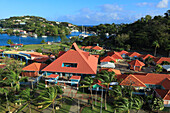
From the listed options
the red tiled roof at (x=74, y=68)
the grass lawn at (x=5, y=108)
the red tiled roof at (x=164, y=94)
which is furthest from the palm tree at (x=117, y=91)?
the grass lawn at (x=5, y=108)

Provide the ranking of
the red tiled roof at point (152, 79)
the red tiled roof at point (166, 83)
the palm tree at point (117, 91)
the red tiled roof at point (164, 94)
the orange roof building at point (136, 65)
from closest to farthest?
the palm tree at point (117, 91), the red tiled roof at point (164, 94), the red tiled roof at point (166, 83), the red tiled roof at point (152, 79), the orange roof building at point (136, 65)

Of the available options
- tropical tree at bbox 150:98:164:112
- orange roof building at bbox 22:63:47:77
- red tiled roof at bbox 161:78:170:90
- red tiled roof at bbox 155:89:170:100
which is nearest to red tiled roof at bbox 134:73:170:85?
red tiled roof at bbox 161:78:170:90

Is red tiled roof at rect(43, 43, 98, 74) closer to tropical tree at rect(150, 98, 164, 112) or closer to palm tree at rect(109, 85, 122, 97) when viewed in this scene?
palm tree at rect(109, 85, 122, 97)

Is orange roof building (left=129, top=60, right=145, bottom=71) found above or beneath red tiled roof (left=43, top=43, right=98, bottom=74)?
beneath

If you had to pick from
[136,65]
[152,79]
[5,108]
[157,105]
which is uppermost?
[136,65]

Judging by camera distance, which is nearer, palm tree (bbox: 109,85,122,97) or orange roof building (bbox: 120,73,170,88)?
palm tree (bbox: 109,85,122,97)

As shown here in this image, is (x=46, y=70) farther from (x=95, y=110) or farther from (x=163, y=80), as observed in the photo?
(x=163, y=80)

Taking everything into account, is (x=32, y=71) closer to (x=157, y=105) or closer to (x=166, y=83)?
(x=157, y=105)

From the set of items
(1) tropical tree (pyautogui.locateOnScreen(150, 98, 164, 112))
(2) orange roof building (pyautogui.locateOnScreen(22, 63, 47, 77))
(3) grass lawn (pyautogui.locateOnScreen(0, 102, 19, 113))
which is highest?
(2) orange roof building (pyautogui.locateOnScreen(22, 63, 47, 77))

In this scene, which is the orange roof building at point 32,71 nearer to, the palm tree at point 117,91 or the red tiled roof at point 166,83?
the palm tree at point 117,91

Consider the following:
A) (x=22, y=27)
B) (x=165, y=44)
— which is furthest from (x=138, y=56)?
(x=22, y=27)

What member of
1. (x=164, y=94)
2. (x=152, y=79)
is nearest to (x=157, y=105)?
(x=164, y=94)
